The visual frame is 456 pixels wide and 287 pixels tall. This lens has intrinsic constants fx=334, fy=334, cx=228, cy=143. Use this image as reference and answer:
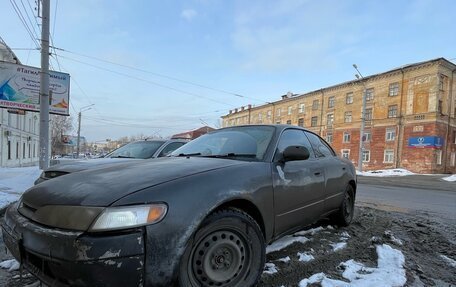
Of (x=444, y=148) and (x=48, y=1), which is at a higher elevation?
(x=48, y=1)

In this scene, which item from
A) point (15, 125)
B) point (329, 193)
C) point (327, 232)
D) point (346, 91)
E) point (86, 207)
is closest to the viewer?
point (86, 207)

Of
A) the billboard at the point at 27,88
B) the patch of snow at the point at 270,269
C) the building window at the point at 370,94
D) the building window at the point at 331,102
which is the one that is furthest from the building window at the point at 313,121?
the patch of snow at the point at 270,269

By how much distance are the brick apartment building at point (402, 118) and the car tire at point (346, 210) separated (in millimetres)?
27013

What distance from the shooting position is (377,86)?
1560 inches

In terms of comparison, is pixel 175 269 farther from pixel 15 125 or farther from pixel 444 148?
pixel 444 148

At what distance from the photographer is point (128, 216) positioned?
2.12 metres

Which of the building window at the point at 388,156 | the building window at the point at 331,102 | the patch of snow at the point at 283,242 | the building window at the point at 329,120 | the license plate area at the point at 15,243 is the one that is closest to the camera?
the license plate area at the point at 15,243

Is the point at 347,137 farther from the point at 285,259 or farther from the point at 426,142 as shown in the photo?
the point at 285,259

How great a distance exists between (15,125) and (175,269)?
1410 inches

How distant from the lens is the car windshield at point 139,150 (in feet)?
24.5

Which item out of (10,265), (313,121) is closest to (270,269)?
(10,265)

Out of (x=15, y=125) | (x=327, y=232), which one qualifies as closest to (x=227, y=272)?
Answer: (x=327, y=232)

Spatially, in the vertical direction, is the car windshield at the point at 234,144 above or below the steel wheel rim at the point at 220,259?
above

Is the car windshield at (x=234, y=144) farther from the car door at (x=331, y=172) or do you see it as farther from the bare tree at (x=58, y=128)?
the bare tree at (x=58, y=128)
